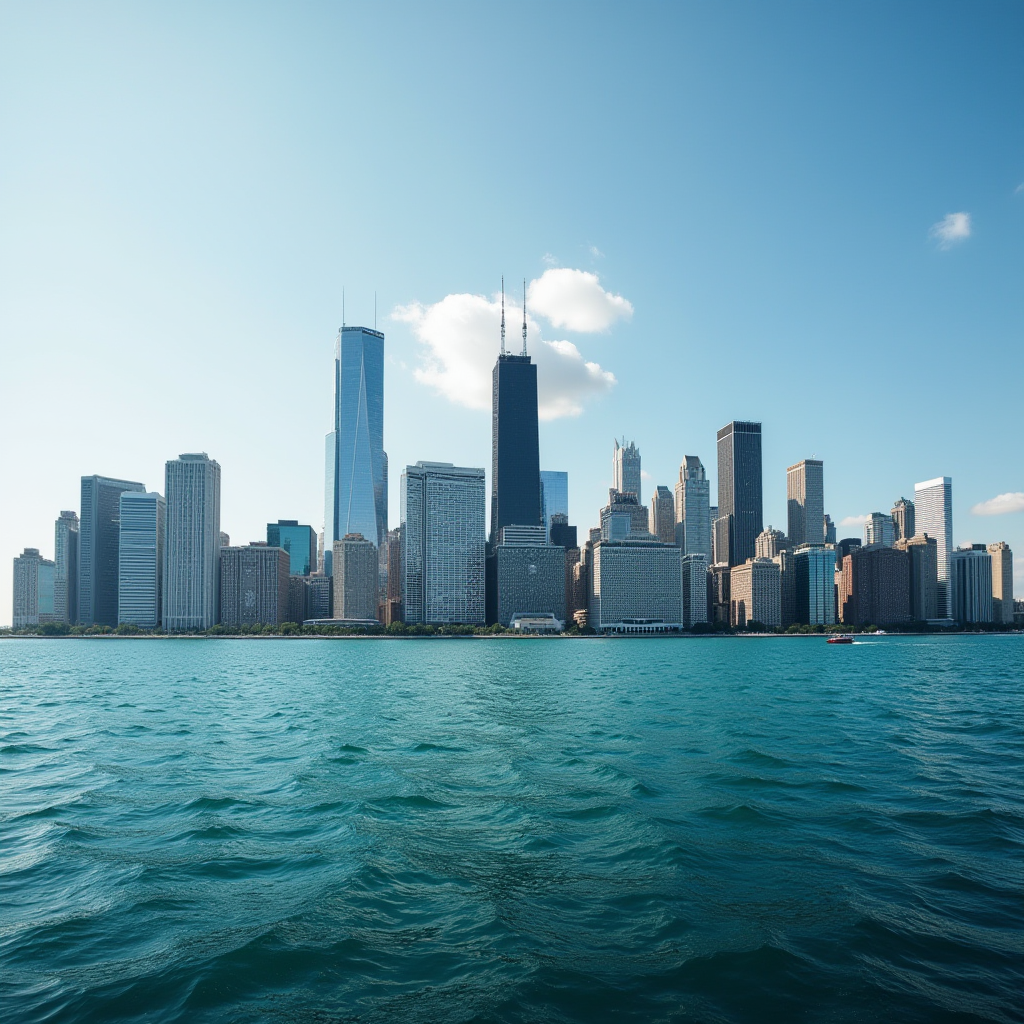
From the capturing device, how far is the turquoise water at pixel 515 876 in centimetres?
1315

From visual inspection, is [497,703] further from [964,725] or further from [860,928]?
[860,928]

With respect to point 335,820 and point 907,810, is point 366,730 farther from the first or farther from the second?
point 907,810

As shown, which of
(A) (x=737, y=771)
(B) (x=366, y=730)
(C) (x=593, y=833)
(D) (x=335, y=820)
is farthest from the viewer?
(B) (x=366, y=730)

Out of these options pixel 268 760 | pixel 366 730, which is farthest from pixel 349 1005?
pixel 366 730

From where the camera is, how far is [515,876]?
734 inches

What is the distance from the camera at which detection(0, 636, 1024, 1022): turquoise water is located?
1315 centimetres

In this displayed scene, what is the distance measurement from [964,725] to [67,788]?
163ft

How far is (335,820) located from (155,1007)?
11.4m

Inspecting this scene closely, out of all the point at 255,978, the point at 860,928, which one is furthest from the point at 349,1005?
the point at 860,928

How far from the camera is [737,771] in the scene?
30.6 m

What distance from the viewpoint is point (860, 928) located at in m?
15.5

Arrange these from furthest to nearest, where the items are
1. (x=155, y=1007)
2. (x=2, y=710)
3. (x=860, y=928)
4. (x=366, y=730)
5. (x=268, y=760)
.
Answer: (x=2, y=710) < (x=366, y=730) < (x=268, y=760) < (x=860, y=928) < (x=155, y=1007)

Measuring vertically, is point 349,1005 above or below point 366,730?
above

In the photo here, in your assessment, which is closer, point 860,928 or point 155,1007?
point 155,1007
